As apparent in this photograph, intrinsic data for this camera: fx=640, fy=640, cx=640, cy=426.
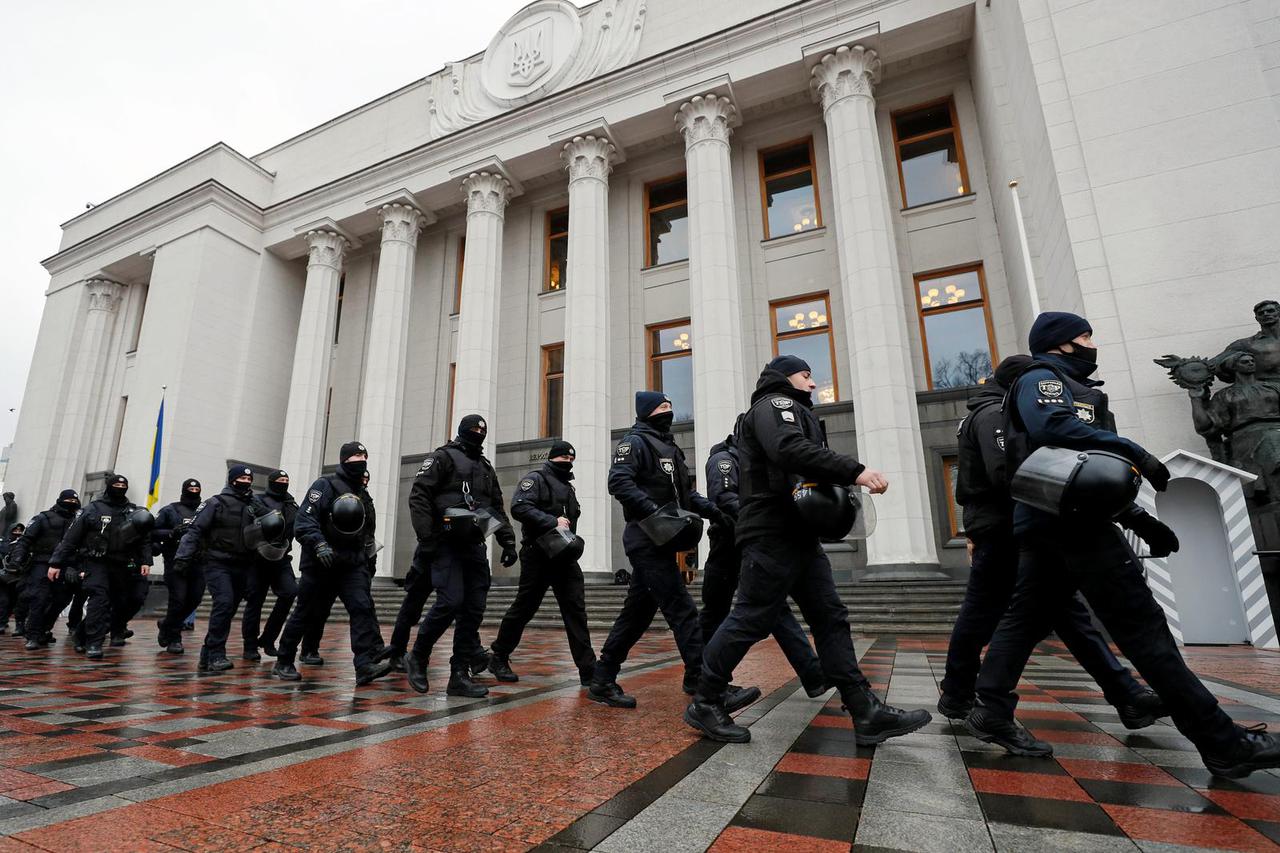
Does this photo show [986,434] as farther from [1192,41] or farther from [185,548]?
[1192,41]

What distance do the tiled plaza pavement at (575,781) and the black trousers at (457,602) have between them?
1.48 ft

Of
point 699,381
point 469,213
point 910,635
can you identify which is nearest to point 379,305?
point 469,213

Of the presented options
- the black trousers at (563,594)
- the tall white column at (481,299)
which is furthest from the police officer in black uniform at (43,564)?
the tall white column at (481,299)

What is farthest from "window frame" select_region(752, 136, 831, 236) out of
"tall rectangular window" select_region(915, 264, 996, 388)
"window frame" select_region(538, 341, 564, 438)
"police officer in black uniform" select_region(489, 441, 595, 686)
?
"police officer in black uniform" select_region(489, 441, 595, 686)

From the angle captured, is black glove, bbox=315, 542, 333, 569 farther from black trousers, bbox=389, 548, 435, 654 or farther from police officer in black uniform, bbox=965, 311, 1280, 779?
police officer in black uniform, bbox=965, 311, 1280, 779

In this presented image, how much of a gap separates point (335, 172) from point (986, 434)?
2364cm

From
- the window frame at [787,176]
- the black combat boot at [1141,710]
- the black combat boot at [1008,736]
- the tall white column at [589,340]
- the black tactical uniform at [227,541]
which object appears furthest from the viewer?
the window frame at [787,176]

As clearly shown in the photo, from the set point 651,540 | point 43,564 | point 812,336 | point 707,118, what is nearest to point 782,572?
point 651,540

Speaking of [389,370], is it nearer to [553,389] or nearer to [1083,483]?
[553,389]

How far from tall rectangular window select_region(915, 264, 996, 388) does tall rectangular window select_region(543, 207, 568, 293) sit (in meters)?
10.1

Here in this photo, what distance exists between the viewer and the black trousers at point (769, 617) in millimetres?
3100

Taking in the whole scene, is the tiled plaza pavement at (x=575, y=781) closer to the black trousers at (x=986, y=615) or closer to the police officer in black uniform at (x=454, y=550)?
the black trousers at (x=986, y=615)

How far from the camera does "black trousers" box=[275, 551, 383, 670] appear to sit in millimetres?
5125

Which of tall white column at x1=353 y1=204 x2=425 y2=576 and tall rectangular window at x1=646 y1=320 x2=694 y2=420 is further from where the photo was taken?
tall white column at x1=353 y1=204 x2=425 y2=576
